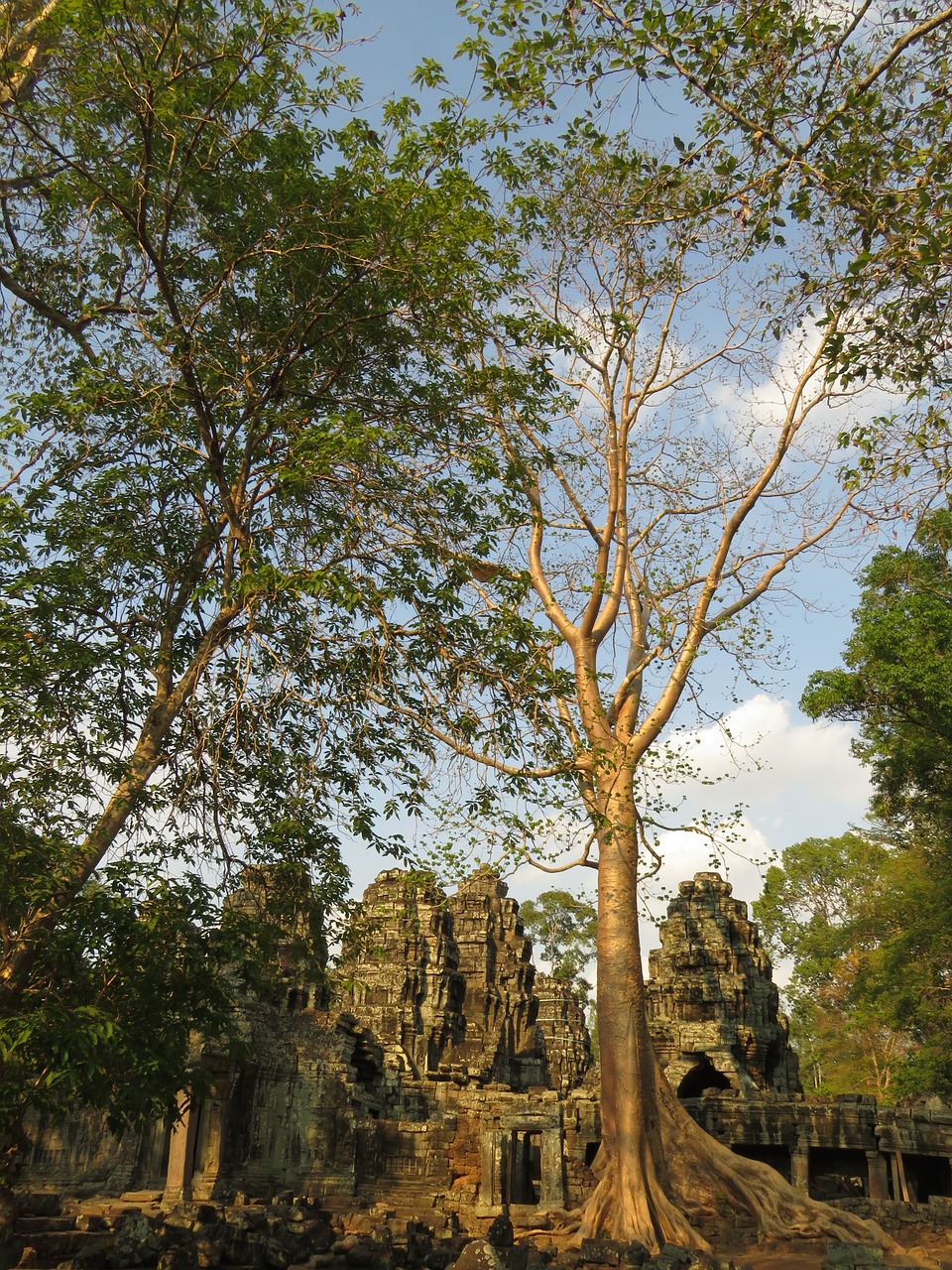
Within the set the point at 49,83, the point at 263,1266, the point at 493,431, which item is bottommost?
the point at 263,1266

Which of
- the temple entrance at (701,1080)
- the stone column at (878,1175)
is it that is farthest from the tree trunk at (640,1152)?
the temple entrance at (701,1080)

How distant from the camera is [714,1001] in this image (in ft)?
81.3

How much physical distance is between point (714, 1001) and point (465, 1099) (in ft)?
27.4

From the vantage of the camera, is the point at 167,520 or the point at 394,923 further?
the point at 394,923

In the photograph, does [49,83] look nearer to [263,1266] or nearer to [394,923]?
[263,1266]

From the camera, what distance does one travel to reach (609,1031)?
12836mm

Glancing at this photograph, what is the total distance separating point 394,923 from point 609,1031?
13.7 m

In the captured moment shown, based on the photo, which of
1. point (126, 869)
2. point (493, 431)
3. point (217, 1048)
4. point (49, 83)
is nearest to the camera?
point (126, 869)

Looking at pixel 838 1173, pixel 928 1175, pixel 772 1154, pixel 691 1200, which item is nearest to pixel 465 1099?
pixel 691 1200

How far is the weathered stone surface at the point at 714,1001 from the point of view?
23516 mm

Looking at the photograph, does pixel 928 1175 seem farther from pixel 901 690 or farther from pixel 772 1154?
pixel 901 690

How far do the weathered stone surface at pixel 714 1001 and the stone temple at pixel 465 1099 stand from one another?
2.1 inches

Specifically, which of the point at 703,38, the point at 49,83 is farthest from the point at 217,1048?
the point at 703,38

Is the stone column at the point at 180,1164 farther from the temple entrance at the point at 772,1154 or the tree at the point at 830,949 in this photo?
the tree at the point at 830,949
